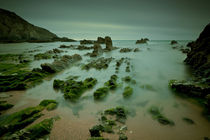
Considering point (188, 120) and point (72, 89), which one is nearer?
point (188, 120)

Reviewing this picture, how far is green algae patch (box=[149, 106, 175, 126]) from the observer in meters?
3.12

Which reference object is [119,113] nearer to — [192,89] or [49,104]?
[49,104]

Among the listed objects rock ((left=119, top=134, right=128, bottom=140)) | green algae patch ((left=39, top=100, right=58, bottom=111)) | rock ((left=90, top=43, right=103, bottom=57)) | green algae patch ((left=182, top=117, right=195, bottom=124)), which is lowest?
green algae patch ((left=39, top=100, right=58, bottom=111))

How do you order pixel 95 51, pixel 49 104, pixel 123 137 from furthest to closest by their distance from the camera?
pixel 95 51 → pixel 49 104 → pixel 123 137

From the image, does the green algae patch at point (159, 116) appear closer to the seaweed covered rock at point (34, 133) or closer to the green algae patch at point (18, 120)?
the seaweed covered rock at point (34, 133)

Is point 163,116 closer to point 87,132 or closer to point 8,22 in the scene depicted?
point 87,132

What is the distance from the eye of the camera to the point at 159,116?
11.1 ft

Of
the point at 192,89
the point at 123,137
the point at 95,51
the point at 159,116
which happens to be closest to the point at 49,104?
the point at 123,137

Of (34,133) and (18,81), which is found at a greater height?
(18,81)

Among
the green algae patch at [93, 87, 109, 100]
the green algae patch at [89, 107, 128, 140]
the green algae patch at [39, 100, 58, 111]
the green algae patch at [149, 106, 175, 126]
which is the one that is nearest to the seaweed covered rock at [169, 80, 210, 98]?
the green algae patch at [149, 106, 175, 126]

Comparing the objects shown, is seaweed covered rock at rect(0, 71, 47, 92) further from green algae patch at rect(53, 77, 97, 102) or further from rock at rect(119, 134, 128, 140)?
rock at rect(119, 134, 128, 140)

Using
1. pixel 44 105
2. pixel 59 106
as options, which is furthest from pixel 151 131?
pixel 44 105

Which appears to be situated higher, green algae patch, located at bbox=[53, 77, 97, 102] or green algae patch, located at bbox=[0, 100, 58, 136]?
green algae patch, located at bbox=[53, 77, 97, 102]

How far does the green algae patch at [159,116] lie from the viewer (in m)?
3.12
